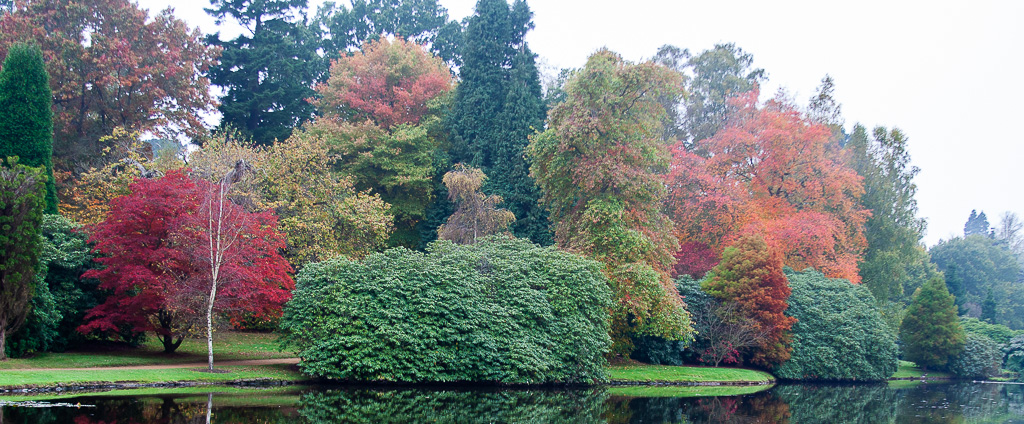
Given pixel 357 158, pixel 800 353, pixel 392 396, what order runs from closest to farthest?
pixel 392 396 < pixel 800 353 < pixel 357 158

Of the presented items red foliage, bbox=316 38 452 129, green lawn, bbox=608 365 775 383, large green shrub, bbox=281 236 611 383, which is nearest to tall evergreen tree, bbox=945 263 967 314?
green lawn, bbox=608 365 775 383

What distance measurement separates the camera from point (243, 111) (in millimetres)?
39875

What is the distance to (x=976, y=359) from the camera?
4294cm

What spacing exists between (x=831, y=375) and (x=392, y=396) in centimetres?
2342

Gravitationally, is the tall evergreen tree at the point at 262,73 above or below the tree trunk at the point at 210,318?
above

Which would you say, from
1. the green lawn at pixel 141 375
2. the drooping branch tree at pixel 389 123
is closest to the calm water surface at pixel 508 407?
the green lawn at pixel 141 375

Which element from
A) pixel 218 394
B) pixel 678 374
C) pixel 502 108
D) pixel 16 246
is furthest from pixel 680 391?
pixel 16 246

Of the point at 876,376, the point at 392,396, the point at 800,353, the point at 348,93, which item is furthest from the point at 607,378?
the point at 348,93

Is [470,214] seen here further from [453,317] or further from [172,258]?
[172,258]

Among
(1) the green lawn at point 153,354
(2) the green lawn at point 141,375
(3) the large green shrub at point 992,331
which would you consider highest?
(1) the green lawn at point 153,354

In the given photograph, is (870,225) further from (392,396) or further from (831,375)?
(392,396)

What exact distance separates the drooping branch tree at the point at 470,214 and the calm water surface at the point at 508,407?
11.3 m

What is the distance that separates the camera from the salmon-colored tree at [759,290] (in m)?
31.4

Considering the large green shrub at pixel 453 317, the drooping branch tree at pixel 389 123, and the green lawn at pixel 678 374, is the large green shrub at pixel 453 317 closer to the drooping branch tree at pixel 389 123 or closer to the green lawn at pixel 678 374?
the green lawn at pixel 678 374
